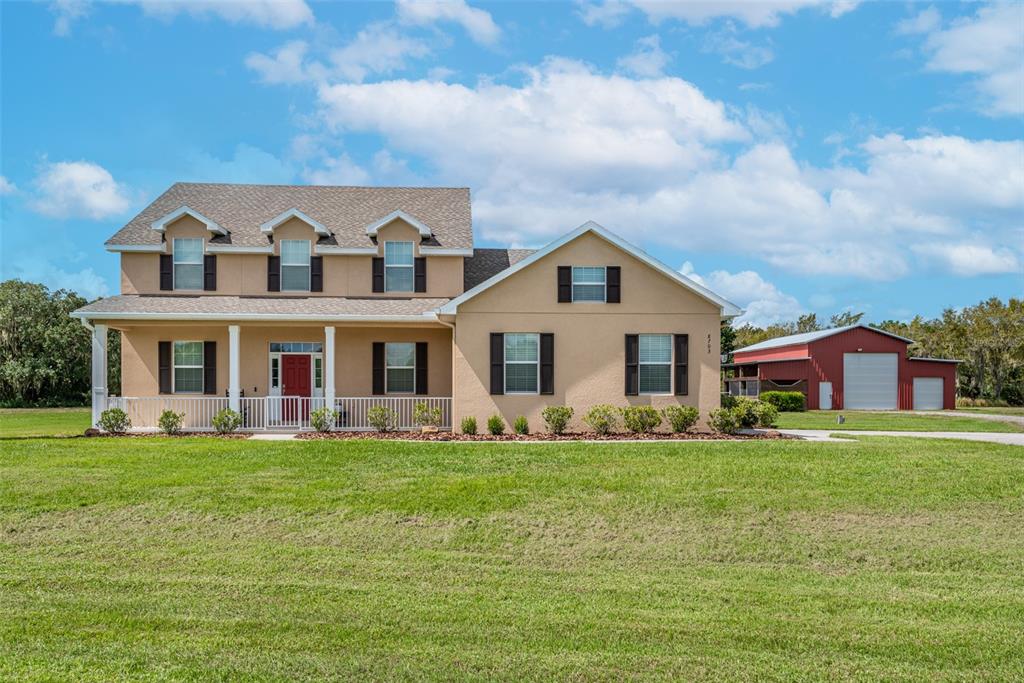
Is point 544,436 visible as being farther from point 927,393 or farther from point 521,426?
point 927,393

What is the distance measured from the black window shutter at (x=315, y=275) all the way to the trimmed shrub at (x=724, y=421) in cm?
1138

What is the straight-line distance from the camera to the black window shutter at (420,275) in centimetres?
2345

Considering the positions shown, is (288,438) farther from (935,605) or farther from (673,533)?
(935,605)

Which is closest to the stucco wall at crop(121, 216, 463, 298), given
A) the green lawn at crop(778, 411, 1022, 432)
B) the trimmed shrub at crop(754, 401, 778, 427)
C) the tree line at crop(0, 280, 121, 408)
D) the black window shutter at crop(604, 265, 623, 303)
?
the black window shutter at crop(604, 265, 623, 303)

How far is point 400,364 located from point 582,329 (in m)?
5.50

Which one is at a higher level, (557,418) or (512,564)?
(557,418)

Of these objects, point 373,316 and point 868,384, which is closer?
point 373,316

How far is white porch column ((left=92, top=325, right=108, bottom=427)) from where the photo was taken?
21375 mm

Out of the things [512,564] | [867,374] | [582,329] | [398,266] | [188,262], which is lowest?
[512,564]

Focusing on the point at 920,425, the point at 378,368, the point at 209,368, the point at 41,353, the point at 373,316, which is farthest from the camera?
the point at 41,353

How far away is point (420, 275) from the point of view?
23.5 metres

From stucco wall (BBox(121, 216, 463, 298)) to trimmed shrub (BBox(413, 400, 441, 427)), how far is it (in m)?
3.77

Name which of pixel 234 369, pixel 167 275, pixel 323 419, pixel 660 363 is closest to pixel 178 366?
pixel 167 275

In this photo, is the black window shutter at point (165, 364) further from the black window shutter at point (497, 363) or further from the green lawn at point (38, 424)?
the black window shutter at point (497, 363)
